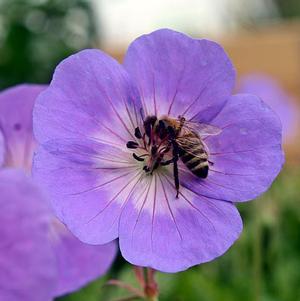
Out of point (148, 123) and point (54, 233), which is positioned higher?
point (148, 123)

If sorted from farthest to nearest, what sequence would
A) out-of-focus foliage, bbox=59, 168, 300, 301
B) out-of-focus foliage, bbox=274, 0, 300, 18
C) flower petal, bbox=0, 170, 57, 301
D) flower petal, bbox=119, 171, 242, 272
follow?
out-of-focus foliage, bbox=274, 0, 300, 18, out-of-focus foliage, bbox=59, 168, 300, 301, flower petal, bbox=119, 171, 242, 272, flower petal, bbox=0, 170, 57, 301

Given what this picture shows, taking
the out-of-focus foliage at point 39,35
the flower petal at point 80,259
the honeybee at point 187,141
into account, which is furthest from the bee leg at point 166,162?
the out-of-focus foliage at point 39,35

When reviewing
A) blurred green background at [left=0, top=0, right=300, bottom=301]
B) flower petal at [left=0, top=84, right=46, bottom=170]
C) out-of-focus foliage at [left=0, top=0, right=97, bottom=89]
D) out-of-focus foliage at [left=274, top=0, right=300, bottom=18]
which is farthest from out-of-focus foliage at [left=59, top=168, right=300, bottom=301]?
out-of-focus foliage at [left=274, top=0, right=300, bottom=18]

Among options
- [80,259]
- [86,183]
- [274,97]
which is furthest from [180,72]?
[274,97]

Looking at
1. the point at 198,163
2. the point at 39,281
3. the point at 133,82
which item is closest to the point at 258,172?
the point at 198,163

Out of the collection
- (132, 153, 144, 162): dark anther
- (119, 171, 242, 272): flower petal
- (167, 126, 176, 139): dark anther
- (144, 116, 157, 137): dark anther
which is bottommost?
(119, 171, 242, 272): flower petal

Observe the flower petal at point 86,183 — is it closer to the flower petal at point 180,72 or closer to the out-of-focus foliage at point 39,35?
the flower petal at point 180,72

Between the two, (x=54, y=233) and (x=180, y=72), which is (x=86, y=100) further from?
(x=54, y=233)

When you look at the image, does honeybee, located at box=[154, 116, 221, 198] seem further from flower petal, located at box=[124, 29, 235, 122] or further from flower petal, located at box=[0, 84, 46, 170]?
flower petal, located at box=[0, 84, 46, 170]
